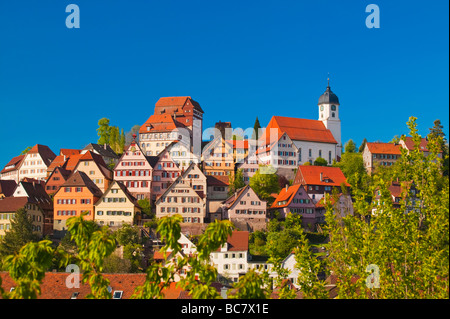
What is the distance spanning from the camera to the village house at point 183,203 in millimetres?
79644

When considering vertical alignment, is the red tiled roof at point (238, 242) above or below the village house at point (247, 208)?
below

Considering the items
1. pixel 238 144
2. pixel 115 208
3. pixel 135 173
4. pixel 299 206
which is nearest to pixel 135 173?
pixel 135 173

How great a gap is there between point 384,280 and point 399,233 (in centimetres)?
151

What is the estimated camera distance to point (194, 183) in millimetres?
86625

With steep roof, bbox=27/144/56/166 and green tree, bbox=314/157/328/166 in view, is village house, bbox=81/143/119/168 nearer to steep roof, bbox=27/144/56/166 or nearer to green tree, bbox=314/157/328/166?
steep roof, bbox=27/144/56/166

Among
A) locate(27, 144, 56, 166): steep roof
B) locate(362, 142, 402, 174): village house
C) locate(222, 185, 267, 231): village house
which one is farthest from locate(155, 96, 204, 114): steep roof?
locate(222, 185, 267, 231): village house

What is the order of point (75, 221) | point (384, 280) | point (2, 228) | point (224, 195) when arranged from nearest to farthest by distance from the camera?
1. point (75, 221)
2. point (384, 280)
3. point (2, 228)
4. point (224, 195)

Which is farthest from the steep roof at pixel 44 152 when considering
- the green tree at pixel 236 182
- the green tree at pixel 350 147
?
the green tree at pixel 350 147

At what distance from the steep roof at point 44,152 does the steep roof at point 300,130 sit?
3359 centimetres

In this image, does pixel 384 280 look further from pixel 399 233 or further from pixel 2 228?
pixel 2 228

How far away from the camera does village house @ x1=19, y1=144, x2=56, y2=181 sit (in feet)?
352

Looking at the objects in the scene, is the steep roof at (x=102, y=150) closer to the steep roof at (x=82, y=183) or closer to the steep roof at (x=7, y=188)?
the steep roof at (x=7, y=188)

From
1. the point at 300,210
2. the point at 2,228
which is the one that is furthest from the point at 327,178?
the point at 2,228
